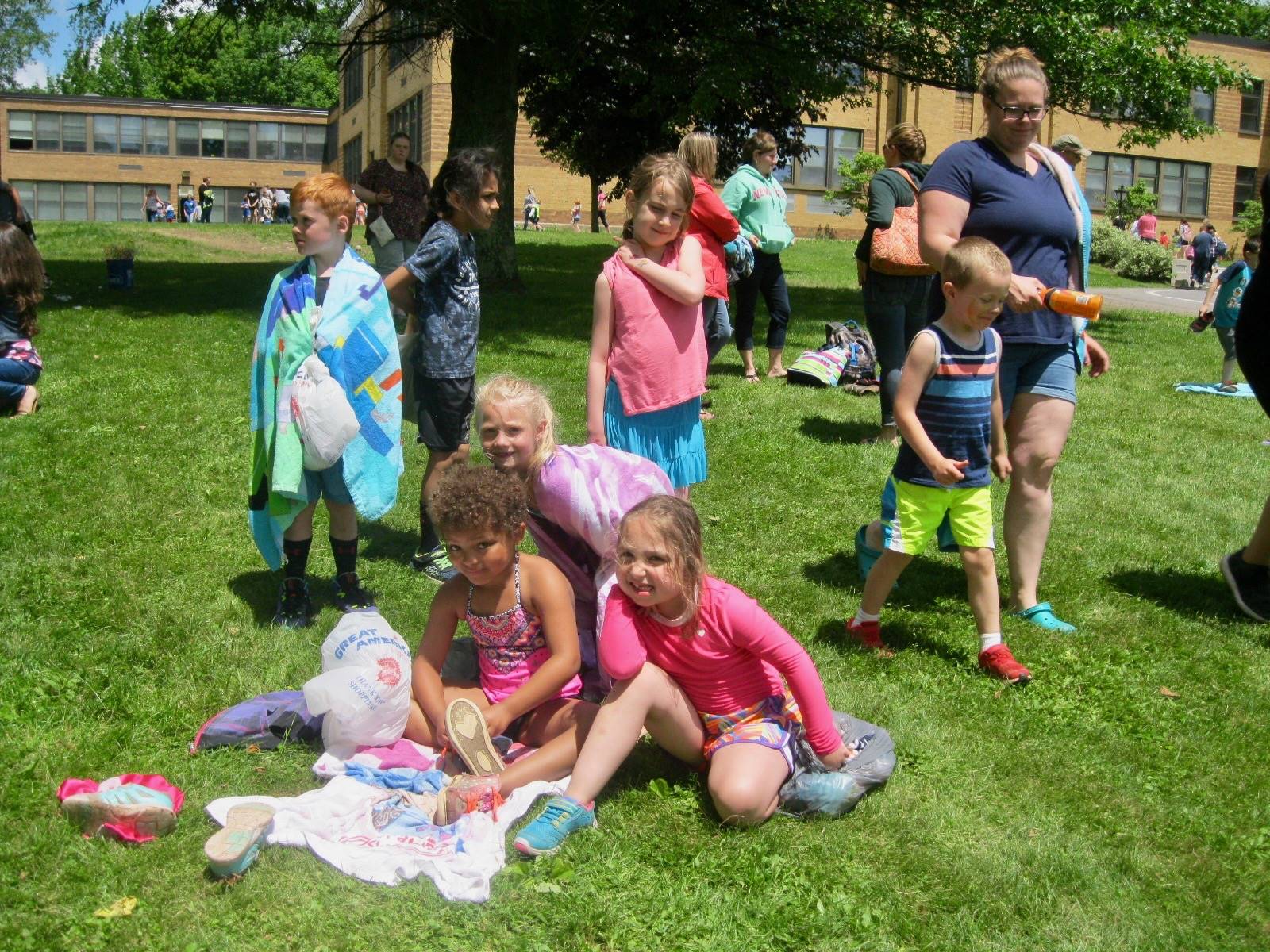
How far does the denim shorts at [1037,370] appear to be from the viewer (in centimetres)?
491

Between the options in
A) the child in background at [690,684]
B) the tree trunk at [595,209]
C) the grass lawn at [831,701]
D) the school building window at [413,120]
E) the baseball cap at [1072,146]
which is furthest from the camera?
the school building window at [413,120]

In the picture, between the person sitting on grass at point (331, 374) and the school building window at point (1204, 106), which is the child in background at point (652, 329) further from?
the school building window at point (1204, 106)

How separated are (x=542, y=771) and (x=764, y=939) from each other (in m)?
0.97

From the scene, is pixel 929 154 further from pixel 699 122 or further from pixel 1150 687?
pixel 1150 687

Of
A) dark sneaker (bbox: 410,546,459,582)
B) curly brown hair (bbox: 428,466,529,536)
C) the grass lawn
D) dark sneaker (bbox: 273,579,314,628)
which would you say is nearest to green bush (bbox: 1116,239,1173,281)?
the grass lawn

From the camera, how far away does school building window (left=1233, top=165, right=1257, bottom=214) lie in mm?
47594

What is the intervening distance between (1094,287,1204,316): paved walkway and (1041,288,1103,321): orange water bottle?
14.9 m

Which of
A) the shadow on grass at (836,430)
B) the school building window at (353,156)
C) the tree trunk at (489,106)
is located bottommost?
the shadow on grass at (836,430)

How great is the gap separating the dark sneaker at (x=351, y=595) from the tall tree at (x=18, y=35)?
61.0 m

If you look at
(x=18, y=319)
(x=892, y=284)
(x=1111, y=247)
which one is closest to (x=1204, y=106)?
(x=1111, y=247)

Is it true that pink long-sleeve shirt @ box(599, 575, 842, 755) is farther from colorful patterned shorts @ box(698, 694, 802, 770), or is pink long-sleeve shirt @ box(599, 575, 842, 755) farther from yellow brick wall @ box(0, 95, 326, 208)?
yellow brick wall @ box(0, 95, 326, 208)

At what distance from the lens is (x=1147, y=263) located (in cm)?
2738

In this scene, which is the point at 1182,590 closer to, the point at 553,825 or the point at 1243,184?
the point at 553,825

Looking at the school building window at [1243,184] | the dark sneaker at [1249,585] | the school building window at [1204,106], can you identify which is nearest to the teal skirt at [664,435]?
the dark sneaker at [1249,585]
